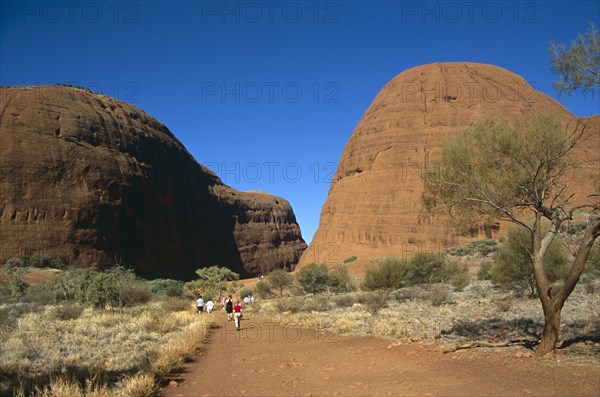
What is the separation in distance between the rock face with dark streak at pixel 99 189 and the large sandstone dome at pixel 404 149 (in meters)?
19.6

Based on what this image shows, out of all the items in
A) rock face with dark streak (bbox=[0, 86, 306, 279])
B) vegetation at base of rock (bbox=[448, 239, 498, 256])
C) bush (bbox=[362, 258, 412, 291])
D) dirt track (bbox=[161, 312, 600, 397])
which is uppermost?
rock face with dark streak (bbox=[0, 86, 306, 279])

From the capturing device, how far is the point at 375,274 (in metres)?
26.7

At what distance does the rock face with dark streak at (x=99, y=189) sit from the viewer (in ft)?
145

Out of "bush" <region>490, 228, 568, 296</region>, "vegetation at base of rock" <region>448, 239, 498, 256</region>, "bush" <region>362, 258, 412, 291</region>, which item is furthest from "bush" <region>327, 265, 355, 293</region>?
"bush" <region>490, 228, 568, 296</region>

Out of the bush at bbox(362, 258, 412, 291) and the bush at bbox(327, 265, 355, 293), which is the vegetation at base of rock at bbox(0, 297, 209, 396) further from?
the bush at bbox(327, 265, 355, 293)

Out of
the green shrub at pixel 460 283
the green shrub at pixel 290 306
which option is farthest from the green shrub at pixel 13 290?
the green shrub at pixel 460 283

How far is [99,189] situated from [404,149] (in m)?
36.5

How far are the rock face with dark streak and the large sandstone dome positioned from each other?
1956 centimetres

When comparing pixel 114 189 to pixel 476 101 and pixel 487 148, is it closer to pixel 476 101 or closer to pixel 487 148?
pixel 476 101

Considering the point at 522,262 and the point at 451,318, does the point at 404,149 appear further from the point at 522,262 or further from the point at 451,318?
the point at 451,318

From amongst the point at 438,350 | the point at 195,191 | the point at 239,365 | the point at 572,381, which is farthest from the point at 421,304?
the point at 195,191

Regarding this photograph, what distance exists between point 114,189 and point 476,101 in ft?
148

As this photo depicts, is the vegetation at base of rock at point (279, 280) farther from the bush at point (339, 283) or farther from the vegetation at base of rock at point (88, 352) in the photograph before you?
the vegetation at base of rock at point (88, 352)

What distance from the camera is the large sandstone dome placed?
1994 inches
